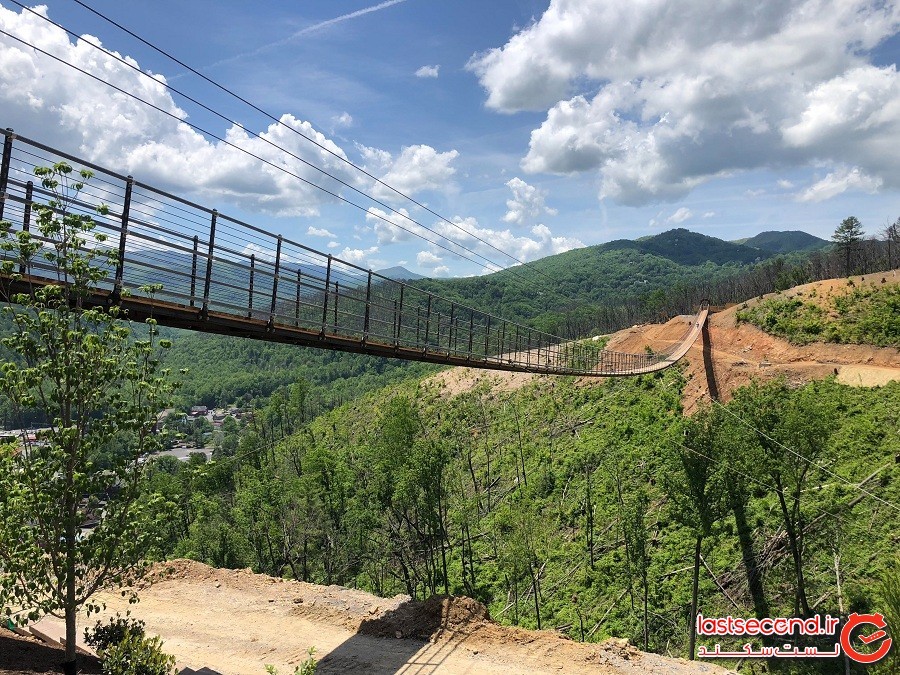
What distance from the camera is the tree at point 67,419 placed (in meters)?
5.47

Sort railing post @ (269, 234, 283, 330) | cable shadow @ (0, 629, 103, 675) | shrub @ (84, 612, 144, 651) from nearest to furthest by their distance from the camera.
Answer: cable shadow @ (0, 629, 103, 675)
shrub @ (84, 612, 144, 651)
railing post @ (269, 234, 283, 330)

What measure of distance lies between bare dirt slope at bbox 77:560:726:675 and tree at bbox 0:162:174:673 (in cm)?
383

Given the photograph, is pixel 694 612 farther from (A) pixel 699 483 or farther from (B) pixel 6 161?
(B) pixel 6 161

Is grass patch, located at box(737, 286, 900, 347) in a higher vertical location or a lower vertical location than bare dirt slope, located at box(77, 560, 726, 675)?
higher

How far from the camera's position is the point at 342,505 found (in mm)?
33688

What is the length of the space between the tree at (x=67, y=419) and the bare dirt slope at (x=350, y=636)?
3827mm

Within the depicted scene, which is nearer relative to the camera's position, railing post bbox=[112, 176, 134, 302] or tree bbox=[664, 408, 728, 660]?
railing post bbox=[112, 176, 134, 302]

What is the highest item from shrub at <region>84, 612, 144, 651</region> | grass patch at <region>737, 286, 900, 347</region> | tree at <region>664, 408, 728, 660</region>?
grass patch at <region>737, 286, 900, 347</region>

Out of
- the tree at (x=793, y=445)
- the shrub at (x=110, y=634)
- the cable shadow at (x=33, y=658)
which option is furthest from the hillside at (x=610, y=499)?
the cable shadow at (x=33, y=658)

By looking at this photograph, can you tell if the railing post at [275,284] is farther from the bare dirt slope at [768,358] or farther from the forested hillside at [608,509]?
the bare dirt slope at [768,358]

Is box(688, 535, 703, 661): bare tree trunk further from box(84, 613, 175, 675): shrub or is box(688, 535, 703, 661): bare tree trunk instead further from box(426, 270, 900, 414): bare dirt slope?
box(84, 613, 175, 675): shrub

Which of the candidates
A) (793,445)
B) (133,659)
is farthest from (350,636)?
(793,445)

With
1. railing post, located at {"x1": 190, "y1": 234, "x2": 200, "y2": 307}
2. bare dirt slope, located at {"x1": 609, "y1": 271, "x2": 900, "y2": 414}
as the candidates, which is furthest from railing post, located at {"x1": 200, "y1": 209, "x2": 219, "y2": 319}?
bare dirt slope, located at {"x1": 609, "y1": 271, "x2": 900, "y2": 414}

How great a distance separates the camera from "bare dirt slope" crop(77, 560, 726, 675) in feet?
32.6
